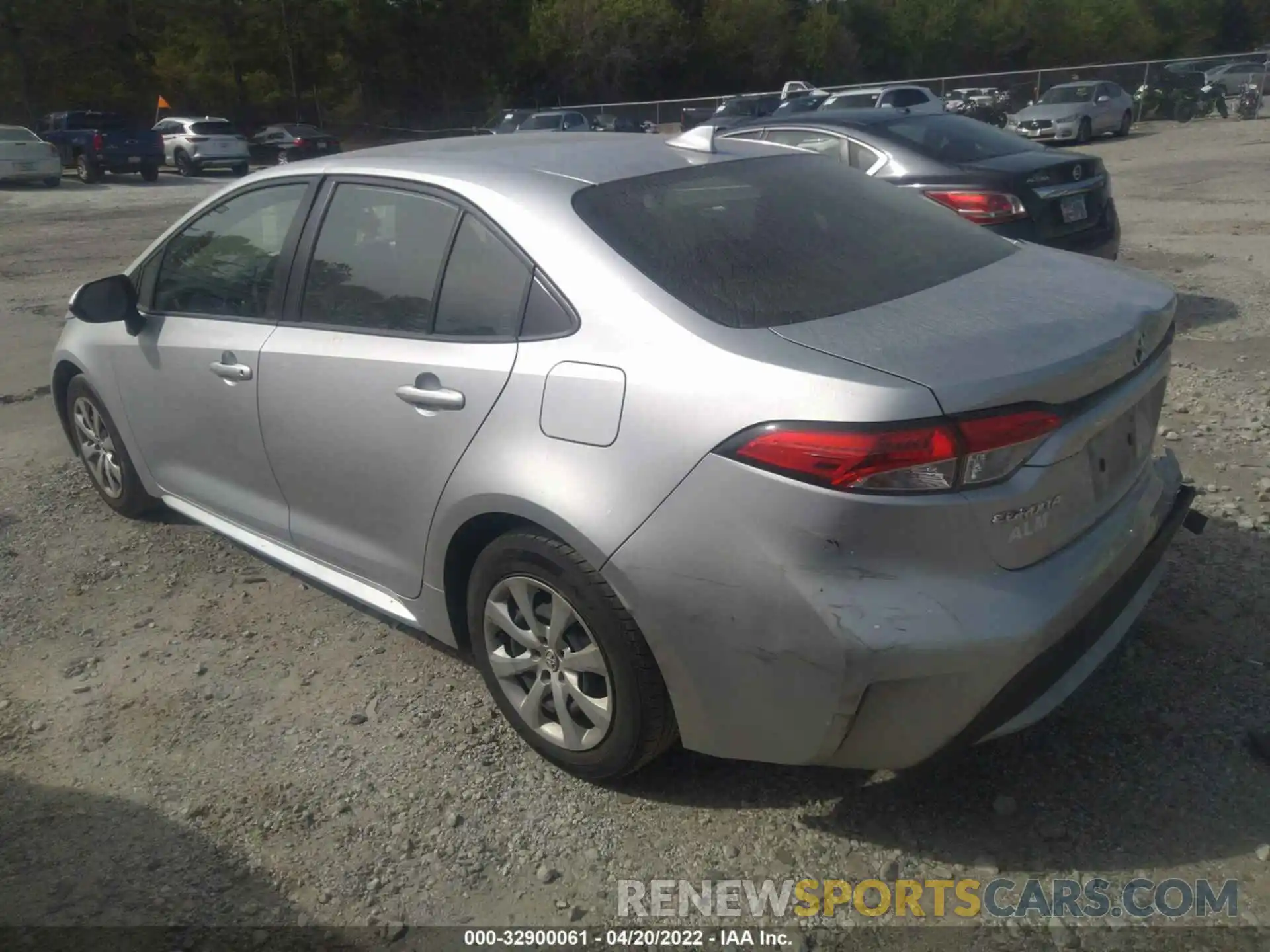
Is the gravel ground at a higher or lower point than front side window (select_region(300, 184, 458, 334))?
lower

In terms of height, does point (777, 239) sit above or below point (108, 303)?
above

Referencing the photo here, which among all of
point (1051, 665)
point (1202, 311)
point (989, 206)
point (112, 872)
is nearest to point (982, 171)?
point (989, 206)

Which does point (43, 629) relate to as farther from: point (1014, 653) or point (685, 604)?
point (1014, 653)

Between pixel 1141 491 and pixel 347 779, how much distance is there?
2.41 metres

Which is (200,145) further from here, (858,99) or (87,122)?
(858,99)

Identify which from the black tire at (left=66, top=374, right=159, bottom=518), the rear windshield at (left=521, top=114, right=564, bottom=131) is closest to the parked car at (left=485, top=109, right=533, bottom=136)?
the rear windshield at (left=521, top=114, right=564, bottom=131)

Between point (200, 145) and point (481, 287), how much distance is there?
3123cm

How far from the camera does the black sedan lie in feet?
23.1

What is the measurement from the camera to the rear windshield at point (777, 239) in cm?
280

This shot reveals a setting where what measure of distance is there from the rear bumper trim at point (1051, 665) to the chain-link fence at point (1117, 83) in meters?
29.5

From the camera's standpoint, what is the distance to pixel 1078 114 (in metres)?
26.2

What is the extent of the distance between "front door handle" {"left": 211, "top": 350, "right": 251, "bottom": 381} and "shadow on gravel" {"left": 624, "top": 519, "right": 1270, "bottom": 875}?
6.38ft

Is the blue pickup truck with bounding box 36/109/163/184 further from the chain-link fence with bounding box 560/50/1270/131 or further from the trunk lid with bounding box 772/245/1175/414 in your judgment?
the trunk lid with bounding box 772/245/1175/414

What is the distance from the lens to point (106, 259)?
13.9m
